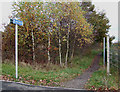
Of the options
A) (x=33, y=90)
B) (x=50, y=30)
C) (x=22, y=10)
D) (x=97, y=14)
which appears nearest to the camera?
(x=33, y=90)

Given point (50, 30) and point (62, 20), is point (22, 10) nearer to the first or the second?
point (50, 30)

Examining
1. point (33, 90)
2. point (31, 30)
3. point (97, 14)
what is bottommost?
point (33, 90)

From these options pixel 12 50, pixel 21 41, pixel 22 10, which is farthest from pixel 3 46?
pixel 22 10

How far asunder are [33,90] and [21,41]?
5396 millimetres

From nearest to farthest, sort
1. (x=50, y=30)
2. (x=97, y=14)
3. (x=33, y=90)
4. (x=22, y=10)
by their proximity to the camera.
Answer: (x=33, y=90) → (x=22, y=10) → (x=50, y=30) → (x=97, y=14)

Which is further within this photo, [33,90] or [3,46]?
[3,46]

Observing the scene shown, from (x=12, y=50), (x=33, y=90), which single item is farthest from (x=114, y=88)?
(x=12, y=50)

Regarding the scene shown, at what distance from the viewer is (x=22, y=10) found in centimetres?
906

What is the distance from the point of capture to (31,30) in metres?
9.34

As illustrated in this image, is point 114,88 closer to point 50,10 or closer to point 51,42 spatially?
point 51,42

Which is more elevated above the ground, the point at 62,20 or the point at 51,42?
the point at 62,20

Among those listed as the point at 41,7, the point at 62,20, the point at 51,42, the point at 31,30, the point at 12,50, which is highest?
the point at 41,7

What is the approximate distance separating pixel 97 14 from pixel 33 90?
13.7 metres

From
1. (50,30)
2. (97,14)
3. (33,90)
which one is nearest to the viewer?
(33,90)
